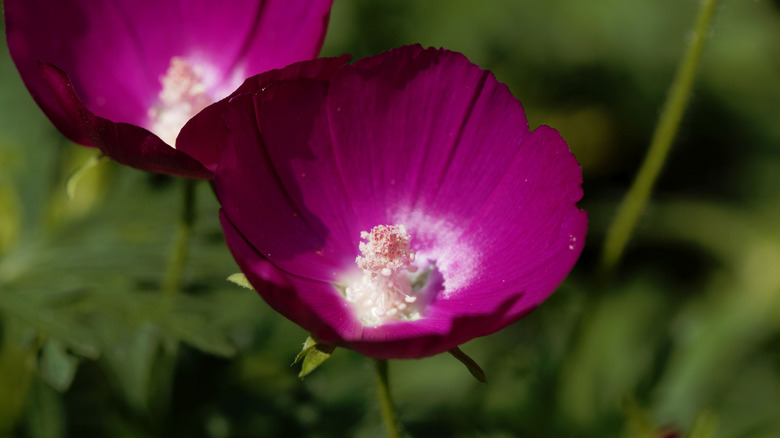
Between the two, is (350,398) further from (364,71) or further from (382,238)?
(364,71)

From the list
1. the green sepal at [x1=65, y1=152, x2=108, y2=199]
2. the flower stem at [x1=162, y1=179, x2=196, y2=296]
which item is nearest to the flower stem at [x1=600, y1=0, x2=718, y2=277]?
the flower stem at [x1=162, y1=179, x2=196, y2=296]

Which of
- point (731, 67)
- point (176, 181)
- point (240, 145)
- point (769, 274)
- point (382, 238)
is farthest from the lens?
point (731, 67)

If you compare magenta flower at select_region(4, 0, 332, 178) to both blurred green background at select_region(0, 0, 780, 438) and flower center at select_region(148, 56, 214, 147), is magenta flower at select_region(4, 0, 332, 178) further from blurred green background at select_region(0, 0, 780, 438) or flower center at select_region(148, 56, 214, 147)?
blurred green background at select_region(0, 0, 780, 438)

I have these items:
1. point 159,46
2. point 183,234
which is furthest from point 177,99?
point 183,234

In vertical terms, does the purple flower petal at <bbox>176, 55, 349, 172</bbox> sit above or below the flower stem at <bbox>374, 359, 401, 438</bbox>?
above

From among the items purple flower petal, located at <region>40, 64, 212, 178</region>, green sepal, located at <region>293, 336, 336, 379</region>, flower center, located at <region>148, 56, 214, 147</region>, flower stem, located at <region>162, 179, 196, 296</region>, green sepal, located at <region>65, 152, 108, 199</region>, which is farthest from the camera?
flower center, located at <region>148, 56, 214, 147</region>

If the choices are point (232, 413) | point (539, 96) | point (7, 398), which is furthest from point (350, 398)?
point (539, 96)
